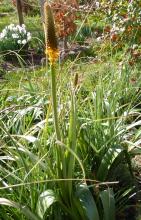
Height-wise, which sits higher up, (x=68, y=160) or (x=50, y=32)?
(x=50, y=32)

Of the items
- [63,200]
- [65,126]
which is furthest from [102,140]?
[63,200]

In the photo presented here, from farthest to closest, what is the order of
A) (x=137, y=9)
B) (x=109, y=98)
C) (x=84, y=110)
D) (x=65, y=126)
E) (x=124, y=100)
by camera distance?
(x=137, y=9), (x=124, y=100), (x=109, y=98), (x=84, y=110), (x=65, y=126)

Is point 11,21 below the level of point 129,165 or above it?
below

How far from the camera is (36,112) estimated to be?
372cm

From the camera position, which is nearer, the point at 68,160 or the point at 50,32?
the point at 50,32

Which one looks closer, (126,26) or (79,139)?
(79,139)

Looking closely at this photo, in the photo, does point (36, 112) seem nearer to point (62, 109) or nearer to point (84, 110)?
point (84, 110)

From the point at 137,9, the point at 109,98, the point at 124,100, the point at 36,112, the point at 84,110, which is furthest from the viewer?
the point at 137,9

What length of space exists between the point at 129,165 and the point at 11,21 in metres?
9.68

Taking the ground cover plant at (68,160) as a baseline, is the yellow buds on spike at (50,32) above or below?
above

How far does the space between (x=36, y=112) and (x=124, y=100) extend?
90cm

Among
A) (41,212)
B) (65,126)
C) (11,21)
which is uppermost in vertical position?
(65,126)

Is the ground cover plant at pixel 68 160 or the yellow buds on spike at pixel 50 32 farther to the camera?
the ground cover plant at pixel 68 160

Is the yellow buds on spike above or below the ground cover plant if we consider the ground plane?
above
